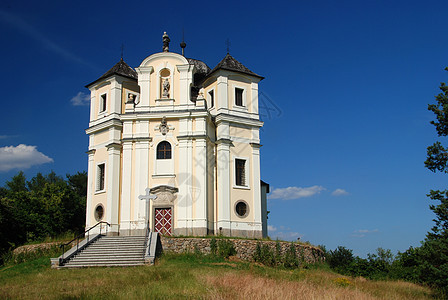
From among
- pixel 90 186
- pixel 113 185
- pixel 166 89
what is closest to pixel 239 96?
pixel 166 89

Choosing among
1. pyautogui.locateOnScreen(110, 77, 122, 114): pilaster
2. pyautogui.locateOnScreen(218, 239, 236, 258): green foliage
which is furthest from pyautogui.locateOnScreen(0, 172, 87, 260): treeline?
pyautogui.locateOnScreen(218, 239, 236, 258): green foliage

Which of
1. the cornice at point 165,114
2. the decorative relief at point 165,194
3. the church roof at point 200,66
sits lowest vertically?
the decorative relief at point 165,194

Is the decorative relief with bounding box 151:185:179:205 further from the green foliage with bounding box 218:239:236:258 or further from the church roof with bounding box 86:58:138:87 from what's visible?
the church roof with bounding box 86:58:138:87

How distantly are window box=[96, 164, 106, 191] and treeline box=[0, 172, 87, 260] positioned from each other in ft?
18.1

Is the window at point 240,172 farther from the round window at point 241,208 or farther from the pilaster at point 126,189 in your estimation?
the pilaster at point 126,189

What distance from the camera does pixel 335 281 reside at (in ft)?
62.2

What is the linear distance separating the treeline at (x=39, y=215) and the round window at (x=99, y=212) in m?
4.73

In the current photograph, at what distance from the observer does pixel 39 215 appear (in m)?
37.6

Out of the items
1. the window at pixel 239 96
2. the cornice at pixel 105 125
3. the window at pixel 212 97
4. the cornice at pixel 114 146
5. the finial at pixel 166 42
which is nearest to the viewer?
the cornice at pixel 114 146

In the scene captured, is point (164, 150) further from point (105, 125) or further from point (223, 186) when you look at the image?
point (105, 125)

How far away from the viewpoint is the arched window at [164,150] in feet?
100

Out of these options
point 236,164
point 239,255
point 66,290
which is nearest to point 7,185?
point 236,164

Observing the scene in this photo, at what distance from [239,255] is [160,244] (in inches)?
177

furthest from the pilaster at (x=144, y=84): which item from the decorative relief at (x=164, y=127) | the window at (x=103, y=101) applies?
the window at (x=103, y=101)
